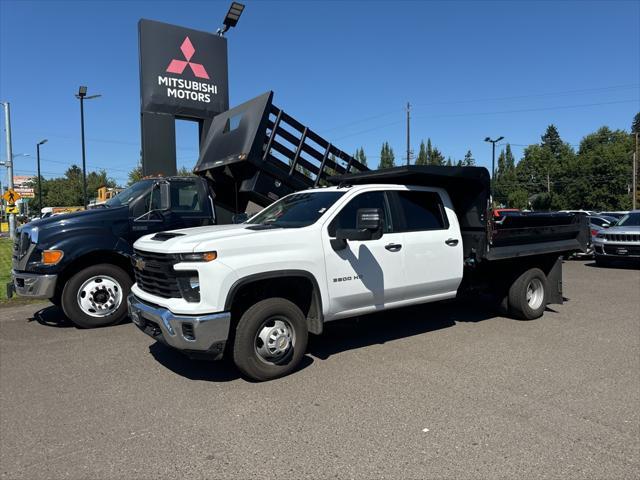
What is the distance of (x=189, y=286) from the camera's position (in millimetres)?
4457

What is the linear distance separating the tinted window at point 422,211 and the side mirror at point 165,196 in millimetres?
3445

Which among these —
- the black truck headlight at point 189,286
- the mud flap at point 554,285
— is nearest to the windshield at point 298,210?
the black truck headlight at point 189,286

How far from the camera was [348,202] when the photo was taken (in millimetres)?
5434

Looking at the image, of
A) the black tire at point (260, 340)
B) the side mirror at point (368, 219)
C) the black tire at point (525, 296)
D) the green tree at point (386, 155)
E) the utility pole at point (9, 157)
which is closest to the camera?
the black tire at point (260, 340)

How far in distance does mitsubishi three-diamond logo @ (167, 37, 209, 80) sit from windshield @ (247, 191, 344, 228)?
346 inches

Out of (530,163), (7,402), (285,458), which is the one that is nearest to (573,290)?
(285,458)

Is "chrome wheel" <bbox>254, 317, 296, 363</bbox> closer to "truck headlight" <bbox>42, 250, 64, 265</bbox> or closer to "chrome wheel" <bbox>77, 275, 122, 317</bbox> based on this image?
"chrome wheel" <bbox>77, 275, 122, 317</bbox>

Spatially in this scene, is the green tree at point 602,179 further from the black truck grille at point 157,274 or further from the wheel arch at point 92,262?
the black truck grille at point 157,274

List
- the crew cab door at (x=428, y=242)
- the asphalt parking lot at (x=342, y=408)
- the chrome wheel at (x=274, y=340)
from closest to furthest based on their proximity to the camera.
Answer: the asphalt parking lot at (x=342, y=408) → the chrome wheel at (x=274, y=340) → the crew cab door at (x=428, y=242)

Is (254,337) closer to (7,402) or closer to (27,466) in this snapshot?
(27,466)

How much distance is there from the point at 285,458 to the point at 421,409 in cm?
132

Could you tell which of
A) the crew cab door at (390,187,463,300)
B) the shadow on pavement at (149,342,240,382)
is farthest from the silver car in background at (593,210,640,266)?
the shadow on pavement at (149,342,240,382)

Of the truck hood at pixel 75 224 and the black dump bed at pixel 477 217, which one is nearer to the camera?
the black dump bed at pixel 477 217

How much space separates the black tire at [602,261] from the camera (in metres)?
14.7
